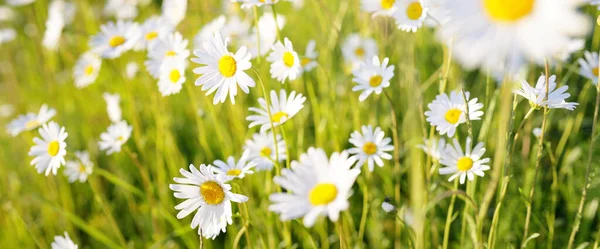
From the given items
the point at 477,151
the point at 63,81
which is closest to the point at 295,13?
the point at 63,81

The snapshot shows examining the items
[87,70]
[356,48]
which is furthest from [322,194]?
[87,70]

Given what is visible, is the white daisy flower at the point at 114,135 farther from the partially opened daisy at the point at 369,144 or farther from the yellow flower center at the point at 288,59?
the partially opened daisy at the point at 369,144

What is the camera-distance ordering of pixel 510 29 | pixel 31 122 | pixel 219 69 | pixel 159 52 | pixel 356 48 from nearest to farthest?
1. pixel 510 29
2. pixel 219 69
3. pixel 159 52
4. pixel 31 122
5. pixel 356 48

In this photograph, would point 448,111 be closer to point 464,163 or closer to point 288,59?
point 464,163

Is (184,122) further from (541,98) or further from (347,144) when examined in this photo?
(541,98)

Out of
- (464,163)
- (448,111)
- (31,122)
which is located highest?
(31,122)

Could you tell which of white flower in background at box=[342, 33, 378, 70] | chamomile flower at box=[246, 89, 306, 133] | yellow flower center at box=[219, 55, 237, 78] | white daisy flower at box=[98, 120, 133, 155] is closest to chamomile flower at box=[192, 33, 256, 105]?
yellow flower center at box=[219, 55, 237, 78]

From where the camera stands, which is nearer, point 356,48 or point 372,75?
point 372,75

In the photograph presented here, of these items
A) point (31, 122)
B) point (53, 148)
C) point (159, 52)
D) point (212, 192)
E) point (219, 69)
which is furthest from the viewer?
point (31, 122)
